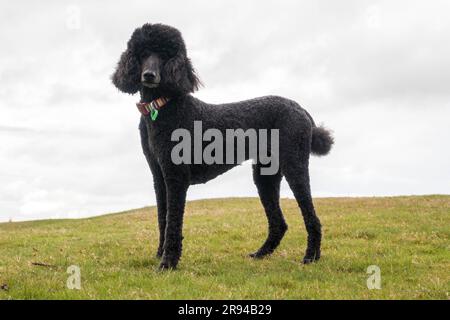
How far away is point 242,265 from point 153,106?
3.66m

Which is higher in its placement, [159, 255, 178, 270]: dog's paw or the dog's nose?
the dog's nose

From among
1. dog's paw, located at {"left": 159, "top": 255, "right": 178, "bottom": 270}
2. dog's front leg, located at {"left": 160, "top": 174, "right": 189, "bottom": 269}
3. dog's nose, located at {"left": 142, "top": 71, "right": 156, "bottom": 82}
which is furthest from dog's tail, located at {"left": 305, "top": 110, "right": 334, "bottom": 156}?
dog's paw, located at {"left": 159, "top": 255, "right": 178, "bottom": 270}

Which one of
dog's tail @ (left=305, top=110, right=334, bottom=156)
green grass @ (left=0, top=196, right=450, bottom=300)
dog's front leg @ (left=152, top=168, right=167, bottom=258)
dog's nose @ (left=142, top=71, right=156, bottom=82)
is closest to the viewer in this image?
green grass @ (left=0, top=196, right=450, bottom=300)

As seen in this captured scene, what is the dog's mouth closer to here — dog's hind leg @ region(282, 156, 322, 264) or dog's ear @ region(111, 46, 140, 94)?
dog's ear @ region(111, 46, 140, 94)

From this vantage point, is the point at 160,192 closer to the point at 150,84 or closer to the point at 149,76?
the point at 150,84

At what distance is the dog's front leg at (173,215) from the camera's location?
9.00m

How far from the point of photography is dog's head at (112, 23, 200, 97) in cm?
898

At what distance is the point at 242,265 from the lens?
32.7 feet

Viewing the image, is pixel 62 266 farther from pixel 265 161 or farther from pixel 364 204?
pixel 364 204

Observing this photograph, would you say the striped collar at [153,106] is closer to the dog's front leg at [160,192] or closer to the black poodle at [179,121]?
the black poodle at [179,121]

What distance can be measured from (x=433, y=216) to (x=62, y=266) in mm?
14304
